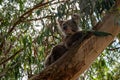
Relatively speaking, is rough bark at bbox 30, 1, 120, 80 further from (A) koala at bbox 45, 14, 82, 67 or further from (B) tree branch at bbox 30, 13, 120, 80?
(A) koala at bbox 45, 14, 82, 67

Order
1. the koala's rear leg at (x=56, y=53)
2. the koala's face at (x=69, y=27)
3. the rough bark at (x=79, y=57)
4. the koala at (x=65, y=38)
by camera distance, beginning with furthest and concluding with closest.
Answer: the koala's face at (x=69, y=27) < the koala's rear leg at (x=56, y=53) < the koala at (x=65, y=38) < the rough bark at (x=79, y=57)

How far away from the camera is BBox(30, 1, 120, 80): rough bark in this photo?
9.64ft

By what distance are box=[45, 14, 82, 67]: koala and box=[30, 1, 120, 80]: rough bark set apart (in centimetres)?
82

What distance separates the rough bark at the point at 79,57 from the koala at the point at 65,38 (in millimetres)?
821

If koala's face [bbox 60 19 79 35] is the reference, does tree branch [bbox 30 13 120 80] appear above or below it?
below

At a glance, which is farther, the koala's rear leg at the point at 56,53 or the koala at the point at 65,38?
the koala's rear leg at the point at 56,53

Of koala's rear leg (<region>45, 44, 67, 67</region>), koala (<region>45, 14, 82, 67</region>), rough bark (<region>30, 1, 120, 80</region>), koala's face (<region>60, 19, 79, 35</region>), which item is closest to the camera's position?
rough bark (<region>30, 1, 120, 80</region>)

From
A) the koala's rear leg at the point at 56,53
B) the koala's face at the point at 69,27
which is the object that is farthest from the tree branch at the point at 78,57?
the koala's face at the point at 69,27

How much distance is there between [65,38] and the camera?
440 centimetres

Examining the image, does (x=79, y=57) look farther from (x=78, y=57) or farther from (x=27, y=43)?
(x=27, y=43)

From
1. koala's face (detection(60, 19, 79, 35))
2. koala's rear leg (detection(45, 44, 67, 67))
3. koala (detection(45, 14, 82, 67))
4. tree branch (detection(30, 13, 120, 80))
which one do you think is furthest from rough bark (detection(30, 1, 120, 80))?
koala's face (detection(60, 19, 79, 35))

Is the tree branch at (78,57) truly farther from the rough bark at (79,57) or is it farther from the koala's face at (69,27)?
the koala's face at (69,27)

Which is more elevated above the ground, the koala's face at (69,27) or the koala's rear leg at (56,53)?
the koala's face at (69,27)

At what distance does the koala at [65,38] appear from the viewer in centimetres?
409
